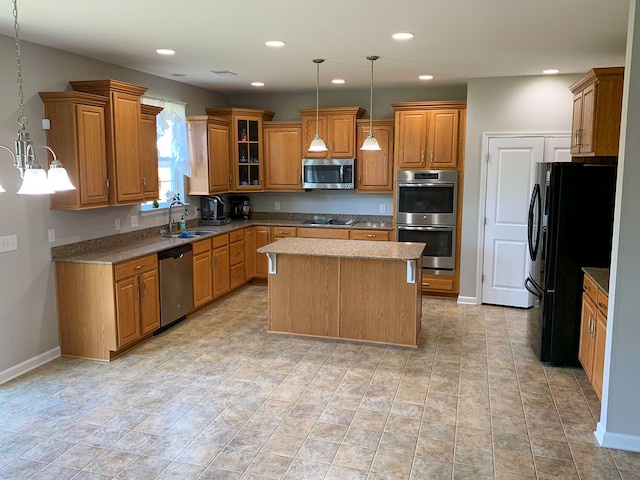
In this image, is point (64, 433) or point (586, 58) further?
point (586, 58)

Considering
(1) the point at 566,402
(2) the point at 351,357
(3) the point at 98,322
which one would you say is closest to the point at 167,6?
(3) the point at 98,322

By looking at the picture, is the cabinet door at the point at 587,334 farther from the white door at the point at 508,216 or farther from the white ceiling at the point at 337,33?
the white ceiling at the point at 337,33

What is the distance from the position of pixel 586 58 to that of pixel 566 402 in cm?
321

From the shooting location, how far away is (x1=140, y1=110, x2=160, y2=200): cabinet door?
5031 millimetres

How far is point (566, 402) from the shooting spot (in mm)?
3623

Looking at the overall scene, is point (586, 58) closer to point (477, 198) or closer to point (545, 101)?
A: point (545, 101)

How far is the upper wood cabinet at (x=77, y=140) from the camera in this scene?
4.12 meters

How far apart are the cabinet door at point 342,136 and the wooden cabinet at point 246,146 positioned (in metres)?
1.01

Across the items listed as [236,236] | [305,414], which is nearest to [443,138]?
[236,236]

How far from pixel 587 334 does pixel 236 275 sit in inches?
165

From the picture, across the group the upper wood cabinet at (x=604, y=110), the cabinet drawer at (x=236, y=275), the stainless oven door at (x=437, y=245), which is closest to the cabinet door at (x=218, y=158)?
the cabinet drawer at (x=236, y=275)

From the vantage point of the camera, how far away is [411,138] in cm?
629

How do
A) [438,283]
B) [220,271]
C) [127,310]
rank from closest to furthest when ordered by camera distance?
[127,310], [220,271], [438,283]

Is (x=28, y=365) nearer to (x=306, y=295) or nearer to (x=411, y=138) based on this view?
(x=306, y=295)
